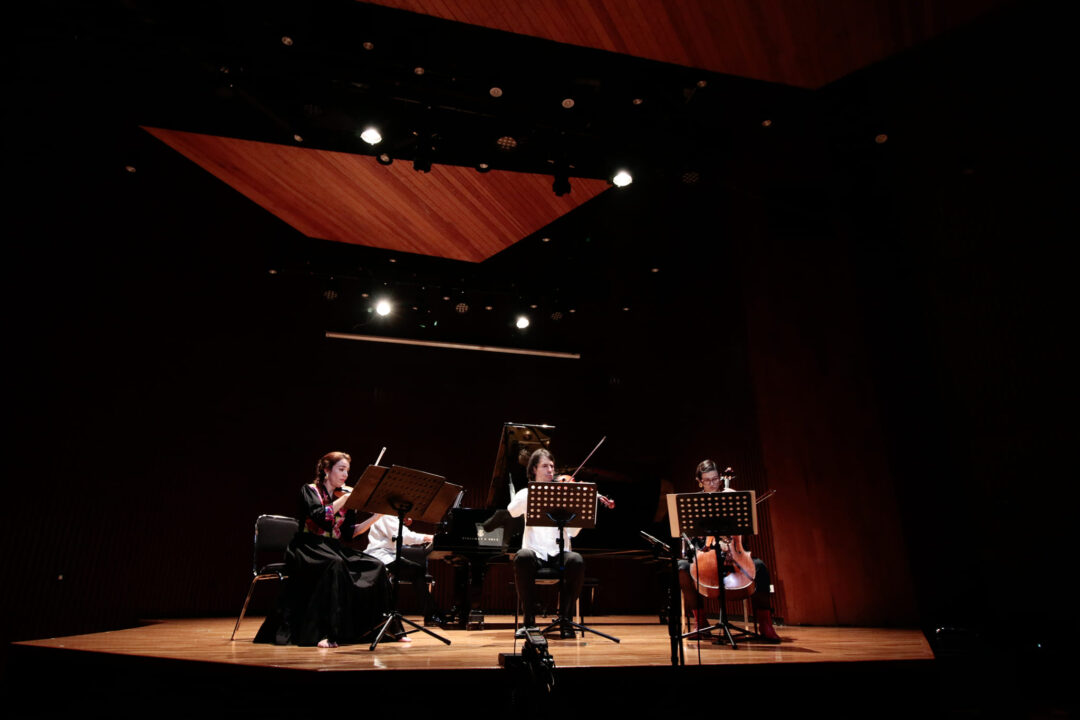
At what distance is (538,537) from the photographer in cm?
458

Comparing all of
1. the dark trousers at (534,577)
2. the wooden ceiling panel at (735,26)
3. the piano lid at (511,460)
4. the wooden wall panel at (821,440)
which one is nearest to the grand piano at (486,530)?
the piano lid at (511,460)

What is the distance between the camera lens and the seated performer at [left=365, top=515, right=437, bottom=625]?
466 cm

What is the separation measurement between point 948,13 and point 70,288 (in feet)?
24.7

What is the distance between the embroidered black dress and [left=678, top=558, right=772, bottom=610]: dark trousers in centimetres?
197

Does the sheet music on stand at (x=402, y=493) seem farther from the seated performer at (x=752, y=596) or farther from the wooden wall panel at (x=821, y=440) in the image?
the wooden wall panel at (x=821, y=440)

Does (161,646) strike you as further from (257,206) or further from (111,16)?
(257,206)

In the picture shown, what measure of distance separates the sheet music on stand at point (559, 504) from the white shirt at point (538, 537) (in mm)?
526

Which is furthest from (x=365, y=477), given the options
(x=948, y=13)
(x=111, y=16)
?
(x=948, y=13)

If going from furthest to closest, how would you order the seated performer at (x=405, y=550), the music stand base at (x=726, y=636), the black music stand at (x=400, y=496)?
1. the seated performer at (x=405, y=550)
2. the music stand base at (x=726, y=636)
3. the black music stand at (x=400, y=496)

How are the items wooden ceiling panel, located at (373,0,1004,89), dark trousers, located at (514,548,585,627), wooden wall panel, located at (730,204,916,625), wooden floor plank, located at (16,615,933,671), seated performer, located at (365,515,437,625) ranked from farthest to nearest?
wooden wall panel, located at (730,204,916,625), seated performer, located at (365,515,437,625), wooden ceiling panel, located at (373,0,1004,89), dark trousers, located at (514,548,585,627), wooden floor plank, located at (16,615,933,671)

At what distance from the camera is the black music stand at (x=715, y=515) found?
3771 mm

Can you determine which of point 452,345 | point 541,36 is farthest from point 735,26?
point 452,345

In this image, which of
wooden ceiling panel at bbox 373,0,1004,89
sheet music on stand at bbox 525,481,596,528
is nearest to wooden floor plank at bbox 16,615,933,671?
sheet music on stand at bbox 525,481,596,528

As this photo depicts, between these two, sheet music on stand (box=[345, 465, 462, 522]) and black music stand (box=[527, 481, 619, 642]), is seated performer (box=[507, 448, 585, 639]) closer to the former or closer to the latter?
black music stand (box=[527, 481, 619, 642])
